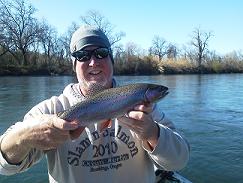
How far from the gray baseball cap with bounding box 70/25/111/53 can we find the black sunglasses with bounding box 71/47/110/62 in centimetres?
4

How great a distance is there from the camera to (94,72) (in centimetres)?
290

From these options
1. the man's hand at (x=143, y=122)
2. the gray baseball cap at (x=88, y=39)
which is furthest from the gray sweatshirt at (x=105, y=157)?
the gray baseball cap at (x=88, y=39)

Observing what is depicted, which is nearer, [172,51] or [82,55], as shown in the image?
[82,55]

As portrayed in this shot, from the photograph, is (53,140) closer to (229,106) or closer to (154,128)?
(154,128)

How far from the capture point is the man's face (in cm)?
289

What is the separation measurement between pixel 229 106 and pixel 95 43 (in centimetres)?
1649

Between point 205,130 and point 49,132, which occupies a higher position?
point 49,132

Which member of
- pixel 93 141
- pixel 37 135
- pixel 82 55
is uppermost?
pixel 82 55

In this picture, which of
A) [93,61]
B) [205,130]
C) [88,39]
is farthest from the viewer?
[205,130]

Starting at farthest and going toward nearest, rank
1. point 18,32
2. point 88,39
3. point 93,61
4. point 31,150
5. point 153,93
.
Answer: point 18,32, point 88,39, point 93,61, point 31,150, point 153,93

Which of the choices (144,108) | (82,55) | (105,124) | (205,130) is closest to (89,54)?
(82,55)

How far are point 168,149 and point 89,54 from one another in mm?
932

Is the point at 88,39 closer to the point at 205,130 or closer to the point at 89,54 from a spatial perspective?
the point at 89,54

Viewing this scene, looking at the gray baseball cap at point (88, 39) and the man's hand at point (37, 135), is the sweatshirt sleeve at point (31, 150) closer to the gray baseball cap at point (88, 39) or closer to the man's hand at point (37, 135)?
the man's hand at point (37, 135)
